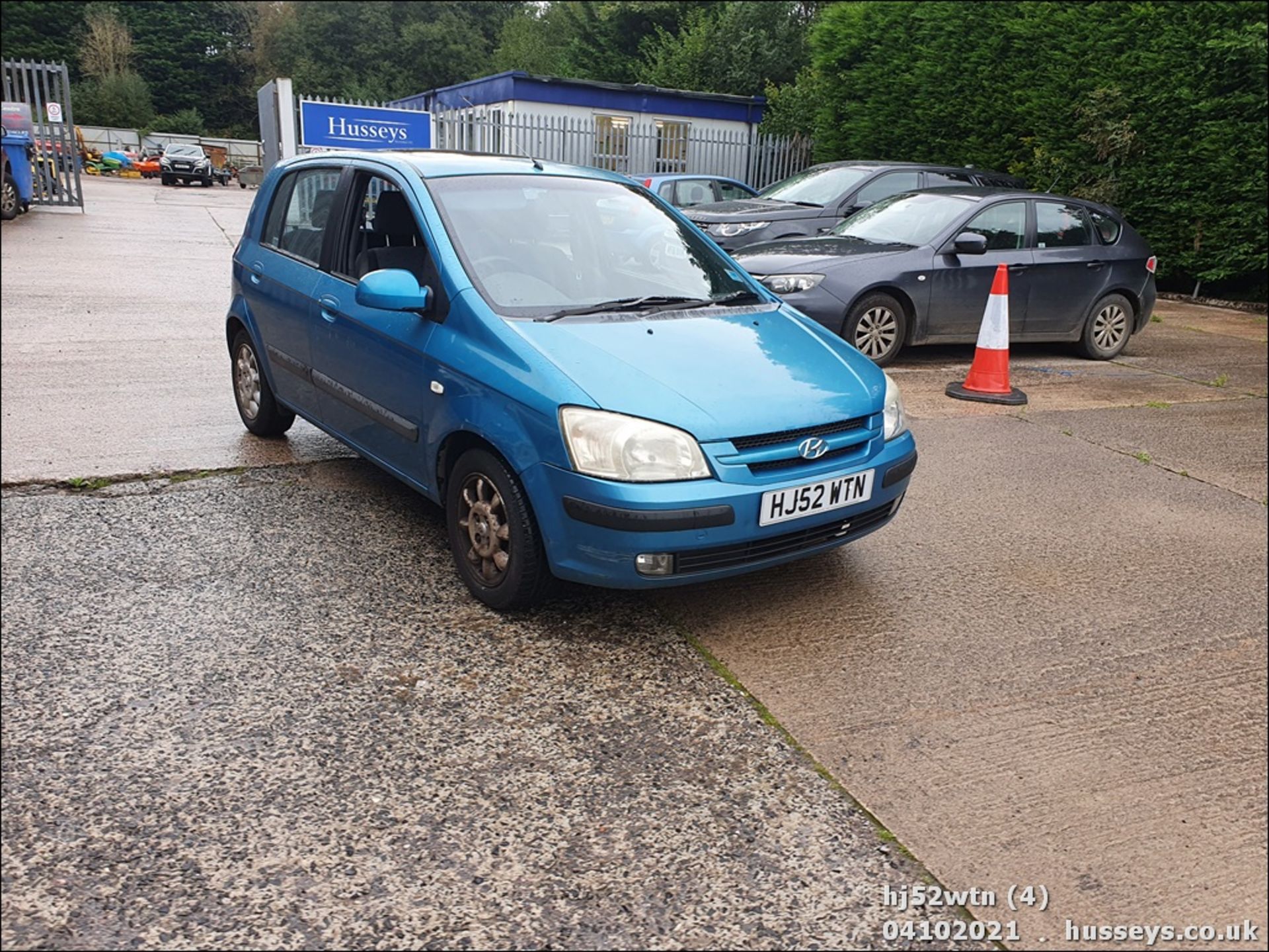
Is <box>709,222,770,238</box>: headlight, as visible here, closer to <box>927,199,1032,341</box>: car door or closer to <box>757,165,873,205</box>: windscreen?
<box>757,165,873,205</box>: windscreen

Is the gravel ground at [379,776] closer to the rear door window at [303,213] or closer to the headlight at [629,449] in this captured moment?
the headlight at [629,449]

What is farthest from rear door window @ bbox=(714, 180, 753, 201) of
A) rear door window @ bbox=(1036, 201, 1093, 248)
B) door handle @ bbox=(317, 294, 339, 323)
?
door handle @ bbox=(317, 294, 339, 323)

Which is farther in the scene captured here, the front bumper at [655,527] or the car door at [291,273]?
the car door at [291,273]

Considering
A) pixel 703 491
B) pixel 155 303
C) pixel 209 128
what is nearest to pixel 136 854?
pixel 703 491

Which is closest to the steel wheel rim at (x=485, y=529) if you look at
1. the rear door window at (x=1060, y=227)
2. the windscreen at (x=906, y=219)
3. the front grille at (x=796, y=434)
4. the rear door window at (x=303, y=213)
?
the front grille at (x=796, y=434)

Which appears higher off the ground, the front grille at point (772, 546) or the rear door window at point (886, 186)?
the rear door window at point (886, 186)

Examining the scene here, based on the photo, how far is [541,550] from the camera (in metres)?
3.48

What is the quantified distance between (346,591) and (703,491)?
1478 mm

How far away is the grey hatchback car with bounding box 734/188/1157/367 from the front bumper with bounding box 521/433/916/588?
4.74 metres

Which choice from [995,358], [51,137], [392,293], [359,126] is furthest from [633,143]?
[392,293]

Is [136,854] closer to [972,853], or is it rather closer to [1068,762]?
[972,853]

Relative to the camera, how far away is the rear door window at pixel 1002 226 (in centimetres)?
866

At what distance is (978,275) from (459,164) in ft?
17.6

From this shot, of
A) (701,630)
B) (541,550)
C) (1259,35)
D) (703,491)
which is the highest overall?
(1259,35)
